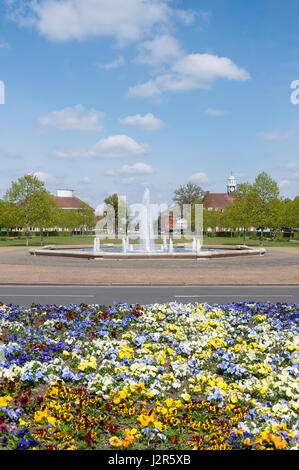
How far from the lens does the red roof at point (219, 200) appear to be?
490ft

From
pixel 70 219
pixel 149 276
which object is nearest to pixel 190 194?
pixel 70 219

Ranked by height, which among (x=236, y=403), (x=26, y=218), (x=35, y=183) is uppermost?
(x=35, y=183)

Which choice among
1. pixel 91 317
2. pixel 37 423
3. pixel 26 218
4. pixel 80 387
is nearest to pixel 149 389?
pixel 80 387

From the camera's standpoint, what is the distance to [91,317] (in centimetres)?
929

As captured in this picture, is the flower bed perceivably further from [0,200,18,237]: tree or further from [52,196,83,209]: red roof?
[52,196,83,209]: red roof

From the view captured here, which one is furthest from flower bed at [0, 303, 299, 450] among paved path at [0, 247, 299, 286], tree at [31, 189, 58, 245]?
tree at [31, 189, 58, 245]

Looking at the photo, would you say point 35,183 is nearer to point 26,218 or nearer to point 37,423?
point 26,218

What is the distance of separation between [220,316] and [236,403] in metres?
4.30

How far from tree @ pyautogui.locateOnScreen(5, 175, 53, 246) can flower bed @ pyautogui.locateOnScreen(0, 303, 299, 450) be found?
40003 millimetres

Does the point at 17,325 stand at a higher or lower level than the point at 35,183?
lower

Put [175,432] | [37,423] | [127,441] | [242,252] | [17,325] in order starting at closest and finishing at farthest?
[127,441]
[175,432]
[37,423]
[17,325]
[242,252]

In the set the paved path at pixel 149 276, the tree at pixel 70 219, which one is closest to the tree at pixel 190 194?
the tree at pixel 70 219

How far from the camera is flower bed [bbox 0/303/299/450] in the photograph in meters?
4.25

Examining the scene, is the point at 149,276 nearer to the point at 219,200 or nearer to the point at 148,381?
the point at 148,381
